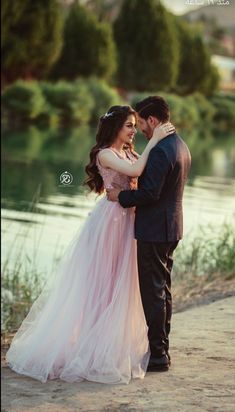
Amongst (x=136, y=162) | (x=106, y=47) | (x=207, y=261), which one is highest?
(x=106, y=47)

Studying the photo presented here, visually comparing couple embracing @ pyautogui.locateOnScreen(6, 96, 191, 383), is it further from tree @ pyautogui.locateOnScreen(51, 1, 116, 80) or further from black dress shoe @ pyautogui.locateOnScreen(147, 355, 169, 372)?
tree @ pyautogui.locateOnScreen(51, 1, 116, 80)

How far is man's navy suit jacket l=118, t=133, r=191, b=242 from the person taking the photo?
16.2 feet

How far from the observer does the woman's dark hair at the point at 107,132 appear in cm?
523

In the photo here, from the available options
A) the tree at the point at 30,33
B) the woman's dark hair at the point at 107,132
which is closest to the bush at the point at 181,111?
the tree at the point at 30,33

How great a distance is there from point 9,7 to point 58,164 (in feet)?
64.7

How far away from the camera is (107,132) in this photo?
17.4ft

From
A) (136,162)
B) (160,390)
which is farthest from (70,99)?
(160,390)

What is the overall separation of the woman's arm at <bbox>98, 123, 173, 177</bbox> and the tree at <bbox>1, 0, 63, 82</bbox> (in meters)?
37.9

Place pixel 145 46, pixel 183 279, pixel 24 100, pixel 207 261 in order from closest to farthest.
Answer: pixel 183 279 < pixel 207 261 < pixel 24 100 < pixel 145 46

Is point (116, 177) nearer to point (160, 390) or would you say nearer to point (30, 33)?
point (160, 390)

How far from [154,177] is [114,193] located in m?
0.44

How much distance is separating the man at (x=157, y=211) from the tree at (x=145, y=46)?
52351 millimetres

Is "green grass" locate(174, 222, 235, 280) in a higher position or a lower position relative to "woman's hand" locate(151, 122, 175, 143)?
lower

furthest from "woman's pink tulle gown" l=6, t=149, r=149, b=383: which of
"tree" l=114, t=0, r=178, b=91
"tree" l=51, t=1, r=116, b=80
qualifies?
"tree" l=114, t=0, r=178, b=91
